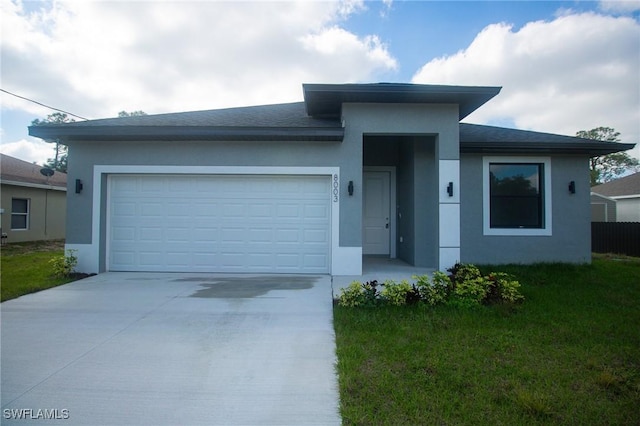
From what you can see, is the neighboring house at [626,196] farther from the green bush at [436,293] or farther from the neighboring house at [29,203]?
the neighboring house at [29,203]

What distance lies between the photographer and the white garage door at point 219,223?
7.76 m

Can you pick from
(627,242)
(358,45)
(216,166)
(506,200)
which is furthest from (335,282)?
(627,242)

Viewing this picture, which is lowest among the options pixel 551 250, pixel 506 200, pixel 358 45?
pixel 551 250

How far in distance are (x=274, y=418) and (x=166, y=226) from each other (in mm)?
6248

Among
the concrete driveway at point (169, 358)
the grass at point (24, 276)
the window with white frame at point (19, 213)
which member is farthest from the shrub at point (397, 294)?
the window with white frame at point (19, 213)

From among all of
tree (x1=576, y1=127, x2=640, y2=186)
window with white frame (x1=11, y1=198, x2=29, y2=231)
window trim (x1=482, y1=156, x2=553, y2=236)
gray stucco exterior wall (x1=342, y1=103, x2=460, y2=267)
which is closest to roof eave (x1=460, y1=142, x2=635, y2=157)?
window trim (x1=482, y1=156, x2=553, y2=236)

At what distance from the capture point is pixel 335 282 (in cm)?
685

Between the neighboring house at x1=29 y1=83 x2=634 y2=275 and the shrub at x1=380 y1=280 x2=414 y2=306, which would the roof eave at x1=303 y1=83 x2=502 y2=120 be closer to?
the neighboring house at x1=29 y1=83 x2=634 y2=275

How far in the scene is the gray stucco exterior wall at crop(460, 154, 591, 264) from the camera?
8.73 meters

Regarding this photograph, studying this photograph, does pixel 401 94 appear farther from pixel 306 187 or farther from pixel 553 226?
pixel 553 226

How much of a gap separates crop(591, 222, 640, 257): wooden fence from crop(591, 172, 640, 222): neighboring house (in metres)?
7.59

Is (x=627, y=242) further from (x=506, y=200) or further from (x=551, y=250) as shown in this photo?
(x=506, y=200)

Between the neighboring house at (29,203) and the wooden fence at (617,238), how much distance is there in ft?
79.2

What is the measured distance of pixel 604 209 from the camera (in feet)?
70.2
